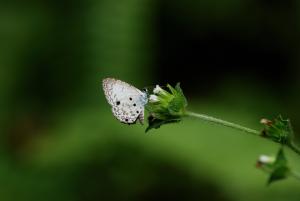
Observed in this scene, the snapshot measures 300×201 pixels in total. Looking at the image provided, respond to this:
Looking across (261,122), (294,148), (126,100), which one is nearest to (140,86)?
(126,100)

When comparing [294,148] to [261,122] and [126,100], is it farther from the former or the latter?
[126,100]

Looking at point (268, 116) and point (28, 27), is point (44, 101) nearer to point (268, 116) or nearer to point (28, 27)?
point (28, 27)

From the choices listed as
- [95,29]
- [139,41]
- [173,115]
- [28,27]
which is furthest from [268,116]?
[173,115]

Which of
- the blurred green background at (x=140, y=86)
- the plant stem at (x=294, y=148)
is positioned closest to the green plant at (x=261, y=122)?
the plant stem at (x=294, y=148)

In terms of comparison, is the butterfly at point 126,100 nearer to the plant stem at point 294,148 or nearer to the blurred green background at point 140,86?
the plant stem at point 294,148

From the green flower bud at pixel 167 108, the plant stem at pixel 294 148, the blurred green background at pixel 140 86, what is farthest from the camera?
the blurred green background at pixel 140 86

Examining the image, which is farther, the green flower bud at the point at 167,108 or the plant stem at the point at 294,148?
the green flower bud at the point at 167,108

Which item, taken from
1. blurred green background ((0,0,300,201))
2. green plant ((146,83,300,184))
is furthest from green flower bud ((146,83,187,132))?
blurred green background ((0,0,300,201))
